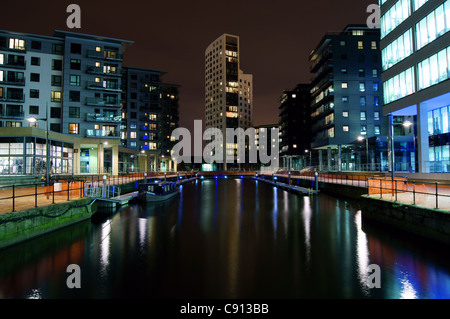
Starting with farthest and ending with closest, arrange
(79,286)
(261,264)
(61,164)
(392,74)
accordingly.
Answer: (61,164) < (392,74) < (261,264) < (79,286)

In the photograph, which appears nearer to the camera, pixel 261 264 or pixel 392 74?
pixel 261 264

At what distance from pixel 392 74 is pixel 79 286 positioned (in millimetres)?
39605

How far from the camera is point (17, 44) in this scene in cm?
5375

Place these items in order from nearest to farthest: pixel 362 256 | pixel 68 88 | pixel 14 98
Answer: pixel 362 256
pixel 14 98
pixel 68 88

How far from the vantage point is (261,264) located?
34.3 feet

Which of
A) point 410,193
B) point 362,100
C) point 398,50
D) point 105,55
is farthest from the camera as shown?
point 362,100

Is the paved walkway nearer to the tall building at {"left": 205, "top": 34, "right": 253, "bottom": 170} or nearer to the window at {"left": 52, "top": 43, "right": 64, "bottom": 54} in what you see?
the window at {"left": 52, "top": 43, "right": 64, "bottom": 54}

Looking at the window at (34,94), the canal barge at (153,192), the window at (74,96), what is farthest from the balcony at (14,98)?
the canal barge at (153,192)

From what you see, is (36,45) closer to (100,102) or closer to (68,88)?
(68,88)

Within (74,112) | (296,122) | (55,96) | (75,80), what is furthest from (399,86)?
(296,122)

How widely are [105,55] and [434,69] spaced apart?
55093mm

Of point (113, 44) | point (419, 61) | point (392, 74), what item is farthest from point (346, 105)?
point (113, 44)

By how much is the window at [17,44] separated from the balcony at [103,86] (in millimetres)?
12911
